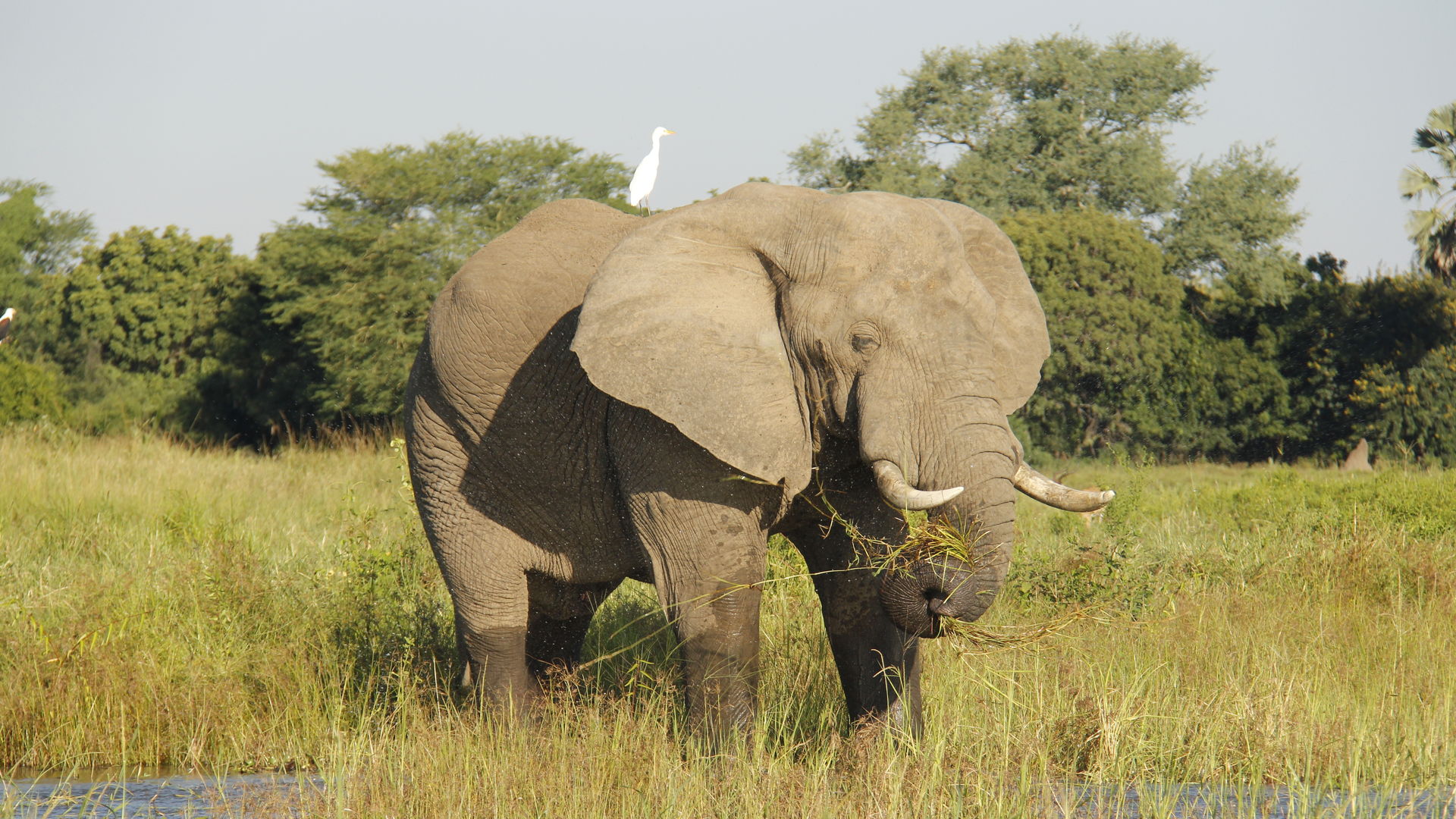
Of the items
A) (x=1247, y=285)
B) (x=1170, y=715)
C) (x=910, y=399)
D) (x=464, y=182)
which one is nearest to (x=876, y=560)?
(x=910, y=399)

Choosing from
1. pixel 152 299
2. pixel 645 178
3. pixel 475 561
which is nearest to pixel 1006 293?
pixel 475 561

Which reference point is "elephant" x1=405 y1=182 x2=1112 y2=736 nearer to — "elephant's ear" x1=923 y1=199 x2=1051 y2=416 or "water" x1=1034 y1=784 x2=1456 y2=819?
"elephant's ear" x1=923 y1=199 x2=1051 y2=416

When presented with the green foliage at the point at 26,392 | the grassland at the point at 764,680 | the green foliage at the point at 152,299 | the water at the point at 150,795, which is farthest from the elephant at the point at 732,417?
the green foliage at the point at 152,299

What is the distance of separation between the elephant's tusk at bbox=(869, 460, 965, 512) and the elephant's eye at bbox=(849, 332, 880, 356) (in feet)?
1.16

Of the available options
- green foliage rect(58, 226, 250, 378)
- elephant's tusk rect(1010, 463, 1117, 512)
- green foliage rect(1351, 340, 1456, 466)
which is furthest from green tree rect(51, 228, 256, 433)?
elephant's tusk rect(1010, 463, 1117, 512)

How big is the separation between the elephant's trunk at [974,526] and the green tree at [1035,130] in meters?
29.9

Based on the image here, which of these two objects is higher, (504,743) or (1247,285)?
(1247,285)

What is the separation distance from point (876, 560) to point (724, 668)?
2.05 feet

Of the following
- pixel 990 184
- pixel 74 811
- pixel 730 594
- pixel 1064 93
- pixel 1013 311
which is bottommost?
pixel 74 811

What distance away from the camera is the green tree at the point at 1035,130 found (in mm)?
35000

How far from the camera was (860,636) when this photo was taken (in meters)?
5.46

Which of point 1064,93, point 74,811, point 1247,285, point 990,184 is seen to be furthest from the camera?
point 1064,93

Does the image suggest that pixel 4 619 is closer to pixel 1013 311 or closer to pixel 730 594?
pixel 730 594

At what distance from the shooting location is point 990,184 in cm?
3491
